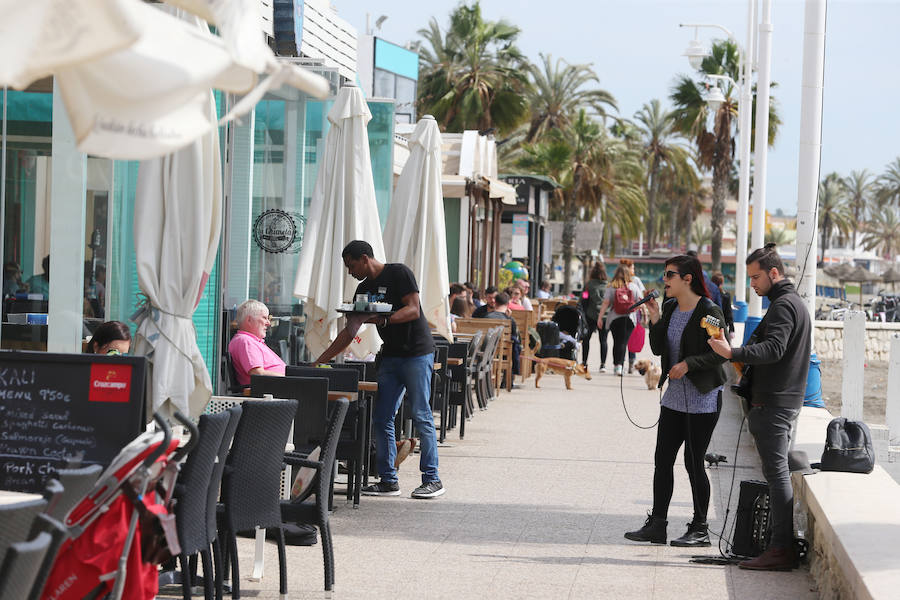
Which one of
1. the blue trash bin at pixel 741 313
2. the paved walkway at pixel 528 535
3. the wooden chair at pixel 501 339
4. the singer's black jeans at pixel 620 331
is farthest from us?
the blue trash bin at pixel 741 313

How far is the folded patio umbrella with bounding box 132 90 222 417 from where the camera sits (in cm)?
667

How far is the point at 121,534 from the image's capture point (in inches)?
153

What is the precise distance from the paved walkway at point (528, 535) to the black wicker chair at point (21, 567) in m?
3.25

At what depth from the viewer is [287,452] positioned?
Answer: 6809 mm

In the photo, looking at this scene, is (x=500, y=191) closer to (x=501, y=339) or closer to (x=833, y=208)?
(x=501, y=339)

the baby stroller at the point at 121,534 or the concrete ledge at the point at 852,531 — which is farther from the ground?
the baby stroller at the point at 121,534

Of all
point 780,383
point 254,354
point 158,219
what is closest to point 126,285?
point 254,354

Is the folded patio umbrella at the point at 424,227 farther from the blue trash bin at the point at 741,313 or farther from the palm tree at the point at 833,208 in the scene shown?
the palm tree at the point at 833,208

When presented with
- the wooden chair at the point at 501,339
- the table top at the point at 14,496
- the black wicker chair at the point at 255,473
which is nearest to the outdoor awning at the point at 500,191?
the wooden chair at the point at 501,339

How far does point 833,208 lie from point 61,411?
116 m

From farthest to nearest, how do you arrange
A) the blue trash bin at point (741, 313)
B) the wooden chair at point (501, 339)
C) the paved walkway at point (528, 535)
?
the blue trash bin at point (741, 313), the wooden chair at point (501, 339), the paved walkway at point (528, 535)

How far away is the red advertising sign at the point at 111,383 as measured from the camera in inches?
202

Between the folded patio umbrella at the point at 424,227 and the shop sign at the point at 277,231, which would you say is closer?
the folded patio umbrella at the point at 424,227

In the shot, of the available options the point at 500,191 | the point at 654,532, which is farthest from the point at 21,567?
the point at 500,191
